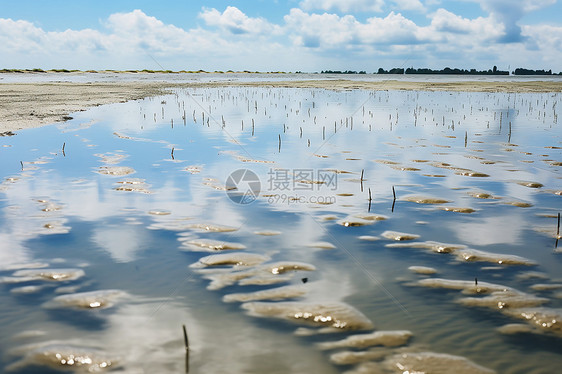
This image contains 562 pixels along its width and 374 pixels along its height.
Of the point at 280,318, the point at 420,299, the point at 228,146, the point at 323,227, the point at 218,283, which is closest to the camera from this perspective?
the point at 280,318

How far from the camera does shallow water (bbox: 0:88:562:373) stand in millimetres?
4543

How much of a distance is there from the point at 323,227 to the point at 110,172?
6.91 metres

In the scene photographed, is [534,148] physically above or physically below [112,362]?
above

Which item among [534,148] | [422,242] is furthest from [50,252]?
[534,148]

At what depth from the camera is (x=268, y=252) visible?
6.87 meters

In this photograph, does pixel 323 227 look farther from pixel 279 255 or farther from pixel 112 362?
pixel 112 362

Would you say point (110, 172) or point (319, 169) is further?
point (319, 169)

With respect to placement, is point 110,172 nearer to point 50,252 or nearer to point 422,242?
point 50,252

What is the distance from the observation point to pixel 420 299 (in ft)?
17.7

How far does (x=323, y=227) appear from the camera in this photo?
8.02m

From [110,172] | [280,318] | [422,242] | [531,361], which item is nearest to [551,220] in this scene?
[422,242]

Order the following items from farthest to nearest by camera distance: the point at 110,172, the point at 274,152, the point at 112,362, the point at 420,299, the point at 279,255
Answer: the point at 274,152, the point at 110,172, the point at 279,255, the point at 420,299, the point at 112,362

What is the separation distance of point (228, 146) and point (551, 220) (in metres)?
11.2

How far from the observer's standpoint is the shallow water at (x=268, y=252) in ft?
14.9
